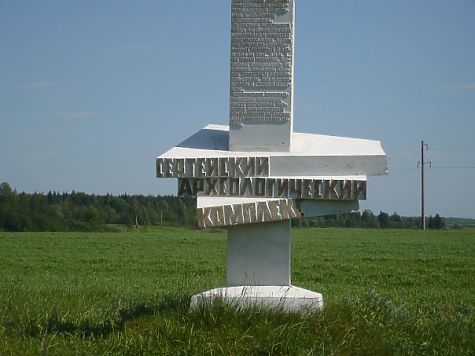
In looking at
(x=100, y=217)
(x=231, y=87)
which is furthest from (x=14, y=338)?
(x=100, y=217)

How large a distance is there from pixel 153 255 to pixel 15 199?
44.7 meters

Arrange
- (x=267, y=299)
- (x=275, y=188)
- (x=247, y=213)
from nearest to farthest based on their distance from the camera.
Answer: (x=267, y=299)
(x=247, y=213)
(x=275, y=188)

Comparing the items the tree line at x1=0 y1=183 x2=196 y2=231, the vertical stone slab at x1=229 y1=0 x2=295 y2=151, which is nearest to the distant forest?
the tree line at x1=0 y1=183 x2=196 y2=231

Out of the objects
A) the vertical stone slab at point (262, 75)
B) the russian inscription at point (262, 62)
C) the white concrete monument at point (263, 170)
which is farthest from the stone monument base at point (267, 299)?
the russian inscription at point (262, 62)

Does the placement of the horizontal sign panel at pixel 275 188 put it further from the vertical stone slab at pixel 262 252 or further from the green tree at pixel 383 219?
the green tree at pixel 383 219

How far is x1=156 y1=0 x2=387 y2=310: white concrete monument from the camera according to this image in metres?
7.87

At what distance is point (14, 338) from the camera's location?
740cm

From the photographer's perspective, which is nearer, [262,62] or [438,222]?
[262,62]

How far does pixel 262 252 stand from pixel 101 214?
66043mm

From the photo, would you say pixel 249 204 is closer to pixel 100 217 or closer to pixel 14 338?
pixel 14 338

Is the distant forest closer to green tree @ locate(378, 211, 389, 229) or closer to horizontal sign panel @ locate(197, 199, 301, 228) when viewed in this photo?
green tree @ locate(378, 211, 389, 229)

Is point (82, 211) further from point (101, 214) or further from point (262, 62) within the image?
point (262, 62)

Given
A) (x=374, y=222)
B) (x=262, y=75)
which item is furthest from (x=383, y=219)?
(x=262, y=75)

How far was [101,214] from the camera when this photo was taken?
7281cm
